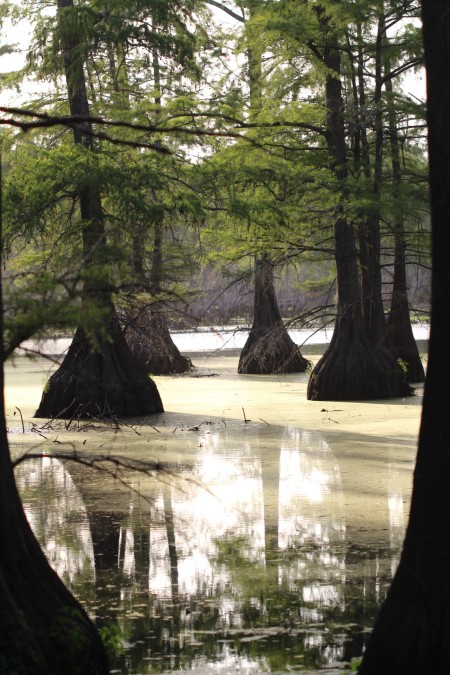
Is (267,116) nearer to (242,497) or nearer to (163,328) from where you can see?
(163,328)

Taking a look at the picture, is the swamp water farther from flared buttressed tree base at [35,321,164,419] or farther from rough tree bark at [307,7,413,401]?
rough tree bark at [307,7,413,401]

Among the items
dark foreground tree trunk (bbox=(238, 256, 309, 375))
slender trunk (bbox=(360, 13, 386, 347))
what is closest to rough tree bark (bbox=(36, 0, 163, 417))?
slender trunk (bbox=(360, 13, 386, 347))

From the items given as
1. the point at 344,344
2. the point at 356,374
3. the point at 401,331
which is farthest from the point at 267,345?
the point at 356,374

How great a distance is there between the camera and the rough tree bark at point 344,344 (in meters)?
15.9

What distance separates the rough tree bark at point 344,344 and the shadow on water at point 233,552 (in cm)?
564

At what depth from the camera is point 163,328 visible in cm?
2125

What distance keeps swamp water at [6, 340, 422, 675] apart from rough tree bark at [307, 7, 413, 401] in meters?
2.79

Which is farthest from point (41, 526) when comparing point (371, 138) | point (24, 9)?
point (371, 138)

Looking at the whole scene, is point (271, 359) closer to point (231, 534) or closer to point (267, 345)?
point (267, 345)

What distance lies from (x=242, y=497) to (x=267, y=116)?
8526 mm

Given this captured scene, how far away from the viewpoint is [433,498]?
4.04 meters

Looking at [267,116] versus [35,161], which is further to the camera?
[267,116]

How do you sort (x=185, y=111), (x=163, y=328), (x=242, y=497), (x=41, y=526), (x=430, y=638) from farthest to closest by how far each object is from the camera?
(x=163, y=328) → (x=185, y=111) → (x=242, y=497) → (x=41, y=526) → (x=430, y=638)

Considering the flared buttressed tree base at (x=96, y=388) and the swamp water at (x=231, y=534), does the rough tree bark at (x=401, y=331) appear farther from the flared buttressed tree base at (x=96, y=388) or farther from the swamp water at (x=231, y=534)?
the swamp water at (x=231, y=534)
